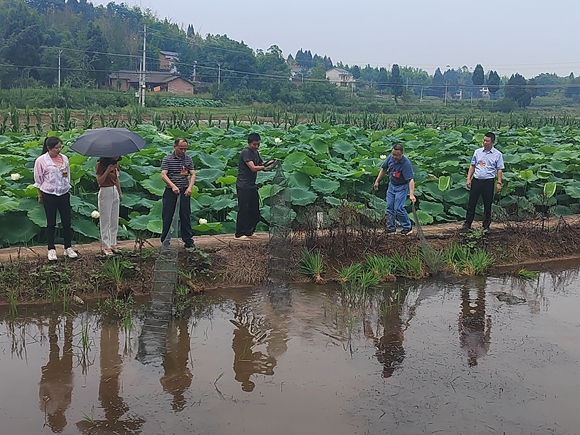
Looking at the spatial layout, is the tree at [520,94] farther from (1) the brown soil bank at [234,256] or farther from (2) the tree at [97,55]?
(1) the brown soil bank at [234,256]

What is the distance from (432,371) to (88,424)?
2590mm

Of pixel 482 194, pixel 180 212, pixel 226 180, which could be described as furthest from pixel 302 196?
pixel 482 194

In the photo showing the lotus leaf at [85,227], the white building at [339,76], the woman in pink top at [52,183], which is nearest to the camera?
the woman in pink top at [52,183]

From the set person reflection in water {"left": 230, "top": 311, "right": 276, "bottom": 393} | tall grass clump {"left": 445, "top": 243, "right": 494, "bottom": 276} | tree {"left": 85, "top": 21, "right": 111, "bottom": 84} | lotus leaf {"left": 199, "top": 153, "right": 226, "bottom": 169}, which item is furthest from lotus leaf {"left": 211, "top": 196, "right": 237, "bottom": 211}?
tree {"left": 85, "top": 21, "right": 111, "bottom": 84}

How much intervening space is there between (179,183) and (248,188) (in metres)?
0.93

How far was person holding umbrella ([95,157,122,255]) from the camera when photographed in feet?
22.0

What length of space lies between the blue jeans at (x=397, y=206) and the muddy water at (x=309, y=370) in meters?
1.64

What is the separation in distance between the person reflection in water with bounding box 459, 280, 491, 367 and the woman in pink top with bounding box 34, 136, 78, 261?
417cm

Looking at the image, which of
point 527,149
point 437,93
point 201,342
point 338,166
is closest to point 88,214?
point 201,342

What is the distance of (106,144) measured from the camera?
650 cm

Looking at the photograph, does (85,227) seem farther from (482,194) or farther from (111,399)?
(482,194)

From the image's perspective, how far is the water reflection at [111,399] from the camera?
3996mm

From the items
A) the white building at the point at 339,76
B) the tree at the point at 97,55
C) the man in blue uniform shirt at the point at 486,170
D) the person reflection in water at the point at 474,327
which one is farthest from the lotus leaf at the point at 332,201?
the white building at the point at 339,76

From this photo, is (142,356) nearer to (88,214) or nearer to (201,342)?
(201,342)
